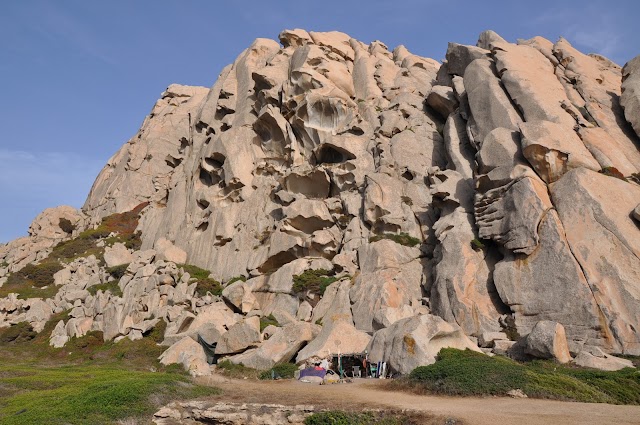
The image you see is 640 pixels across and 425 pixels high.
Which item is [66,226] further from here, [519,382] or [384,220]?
[519,382]

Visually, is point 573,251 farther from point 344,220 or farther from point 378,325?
point 344,220

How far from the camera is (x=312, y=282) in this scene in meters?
38.1

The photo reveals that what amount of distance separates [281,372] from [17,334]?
30964 millimetres

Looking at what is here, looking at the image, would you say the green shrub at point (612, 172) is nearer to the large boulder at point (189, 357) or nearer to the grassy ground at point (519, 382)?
the grassy ground at point (519, 382)

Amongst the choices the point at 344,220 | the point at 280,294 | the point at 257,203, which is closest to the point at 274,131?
the point at 257,203

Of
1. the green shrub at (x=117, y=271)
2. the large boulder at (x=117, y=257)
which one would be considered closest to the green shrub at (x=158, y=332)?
the green shrub at (x=117, y=271)

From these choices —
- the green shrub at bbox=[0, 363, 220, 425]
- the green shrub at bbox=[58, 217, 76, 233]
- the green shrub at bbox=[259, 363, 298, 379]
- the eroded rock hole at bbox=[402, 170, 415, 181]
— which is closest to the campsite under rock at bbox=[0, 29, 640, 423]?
the eroded rock hole at bbox=[402, 170, 415, 181]

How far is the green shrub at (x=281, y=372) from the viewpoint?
2616 centimetres

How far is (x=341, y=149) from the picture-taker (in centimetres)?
4894

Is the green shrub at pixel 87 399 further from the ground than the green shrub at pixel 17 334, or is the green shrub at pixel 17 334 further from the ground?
the green shrub at pixel 17 334

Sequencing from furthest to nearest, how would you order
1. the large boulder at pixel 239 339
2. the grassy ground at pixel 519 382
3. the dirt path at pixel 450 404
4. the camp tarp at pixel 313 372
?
1. the large boulder at pixel 239 339
2. the camp tarp at pixel 313 372
3. the grassy ground at pixel 519 382
4. the dirt path at pixel 450 404

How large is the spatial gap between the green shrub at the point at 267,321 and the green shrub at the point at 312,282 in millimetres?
3069

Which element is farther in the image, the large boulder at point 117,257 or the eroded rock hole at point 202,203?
the eroded rock hole at point 202,203

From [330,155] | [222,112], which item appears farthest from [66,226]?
[330,155]
